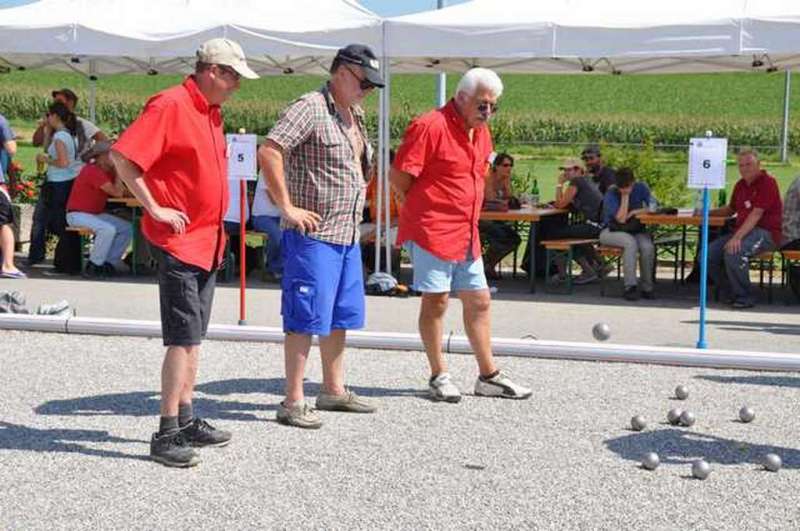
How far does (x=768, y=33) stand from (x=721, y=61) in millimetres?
3033

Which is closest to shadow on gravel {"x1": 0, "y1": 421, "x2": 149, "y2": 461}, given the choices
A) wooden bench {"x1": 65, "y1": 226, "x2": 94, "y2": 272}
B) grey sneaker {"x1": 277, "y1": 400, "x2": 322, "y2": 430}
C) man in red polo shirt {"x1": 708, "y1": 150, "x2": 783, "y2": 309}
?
grey sneaker {"x1": 277, "y1": 400, "x2": 322, "y2": 430}

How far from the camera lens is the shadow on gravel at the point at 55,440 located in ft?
20.8

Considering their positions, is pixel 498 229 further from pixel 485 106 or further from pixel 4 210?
pixel 485 106

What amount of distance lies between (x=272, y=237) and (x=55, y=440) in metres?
6.73

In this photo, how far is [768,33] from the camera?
10977 millimetres

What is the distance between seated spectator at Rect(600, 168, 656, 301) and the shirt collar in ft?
22.0

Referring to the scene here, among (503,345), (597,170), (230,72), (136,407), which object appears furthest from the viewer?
(597,170)

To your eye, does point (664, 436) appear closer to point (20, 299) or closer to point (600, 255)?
point (20, 299)

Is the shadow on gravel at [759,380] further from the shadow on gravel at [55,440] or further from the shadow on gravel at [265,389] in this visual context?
the shadow on gravel at [55,440]

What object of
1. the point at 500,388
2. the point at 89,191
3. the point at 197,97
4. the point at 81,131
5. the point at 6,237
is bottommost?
the point at 500,388

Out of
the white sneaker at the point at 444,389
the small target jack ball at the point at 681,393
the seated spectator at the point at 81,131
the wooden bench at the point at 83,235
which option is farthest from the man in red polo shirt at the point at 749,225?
the seated spectator at the point at 81,131

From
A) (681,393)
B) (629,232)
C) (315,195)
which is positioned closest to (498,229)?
(629,232)

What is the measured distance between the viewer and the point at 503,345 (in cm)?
907

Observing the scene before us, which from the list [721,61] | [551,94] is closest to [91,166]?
[721,61]
